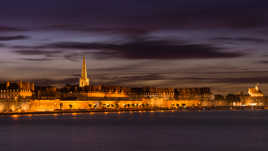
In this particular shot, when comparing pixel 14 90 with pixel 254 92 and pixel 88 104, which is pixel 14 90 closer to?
pixel 88 104

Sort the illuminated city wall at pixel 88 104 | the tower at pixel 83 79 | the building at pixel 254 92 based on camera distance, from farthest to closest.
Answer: the building at pixel 254 92 < the tower at pixel 83 79 < the illuminated city wall at pixel 88 104

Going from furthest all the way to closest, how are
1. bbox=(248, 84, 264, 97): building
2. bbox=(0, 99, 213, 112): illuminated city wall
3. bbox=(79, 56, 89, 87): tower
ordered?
bbox=(248, 84, 264, 97): building < bbox=(79, 56, 89, 87): tower < bbox=(0, 99, 213, 112): illuminated city wall

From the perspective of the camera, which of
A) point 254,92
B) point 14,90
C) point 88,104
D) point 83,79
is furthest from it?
point 254,92

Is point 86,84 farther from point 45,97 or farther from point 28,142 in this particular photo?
point 28,142

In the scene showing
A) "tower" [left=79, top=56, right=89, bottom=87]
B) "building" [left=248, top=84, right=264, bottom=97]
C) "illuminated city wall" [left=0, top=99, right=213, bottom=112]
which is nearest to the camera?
"illuminated city wall" [left=0, top=99, right=213, bottom=112]

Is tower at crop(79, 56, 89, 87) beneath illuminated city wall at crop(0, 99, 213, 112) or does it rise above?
above

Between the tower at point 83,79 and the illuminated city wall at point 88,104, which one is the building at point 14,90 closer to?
the illuminated city wall at point 88,104

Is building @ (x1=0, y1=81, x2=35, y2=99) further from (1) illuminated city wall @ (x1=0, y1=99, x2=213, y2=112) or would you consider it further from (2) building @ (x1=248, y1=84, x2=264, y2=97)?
(2) building @ (x1=248, y1=84, x2=264, y2=97)

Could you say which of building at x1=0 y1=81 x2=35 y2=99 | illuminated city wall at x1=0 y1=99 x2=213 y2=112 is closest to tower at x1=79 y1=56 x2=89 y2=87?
illuminated city wall at x1=0 y1=99 x2=213 y2=112

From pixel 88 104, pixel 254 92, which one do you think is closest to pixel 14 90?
pixel 88 104

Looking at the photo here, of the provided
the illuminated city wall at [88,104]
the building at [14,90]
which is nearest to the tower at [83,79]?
the illuminated city wall at [88,104]

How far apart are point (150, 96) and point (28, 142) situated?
11554 centimetres

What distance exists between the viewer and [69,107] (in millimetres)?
104688

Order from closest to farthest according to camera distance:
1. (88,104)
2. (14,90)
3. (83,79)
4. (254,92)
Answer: (14,90)
(88,104)
(83,79)
(254,92)
